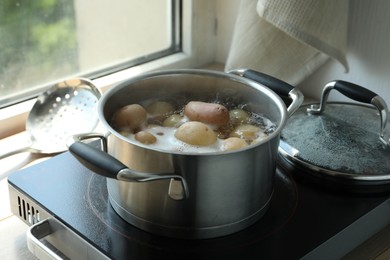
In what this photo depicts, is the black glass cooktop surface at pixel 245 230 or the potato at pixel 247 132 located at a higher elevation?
the potato at pixel 247 132

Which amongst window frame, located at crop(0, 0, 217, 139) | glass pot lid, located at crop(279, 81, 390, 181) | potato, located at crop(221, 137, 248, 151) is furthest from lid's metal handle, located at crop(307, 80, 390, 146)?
window frame, located at crop(0, 0, 217, 139)

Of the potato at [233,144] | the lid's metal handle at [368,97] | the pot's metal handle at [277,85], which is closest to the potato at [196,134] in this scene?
the potato at [233,144]

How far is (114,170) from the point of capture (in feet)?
1.74

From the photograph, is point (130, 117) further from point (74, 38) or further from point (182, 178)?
point (74, 38)

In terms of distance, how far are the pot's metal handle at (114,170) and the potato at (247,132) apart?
0.12 meters

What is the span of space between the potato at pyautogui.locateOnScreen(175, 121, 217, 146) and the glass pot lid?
0.15m

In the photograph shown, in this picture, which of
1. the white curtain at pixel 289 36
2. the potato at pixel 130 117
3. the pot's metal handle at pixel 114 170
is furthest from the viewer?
the white curtain at pixel 289 36

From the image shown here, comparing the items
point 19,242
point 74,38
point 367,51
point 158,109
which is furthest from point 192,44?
point 19,242

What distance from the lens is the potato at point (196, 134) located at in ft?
1.98

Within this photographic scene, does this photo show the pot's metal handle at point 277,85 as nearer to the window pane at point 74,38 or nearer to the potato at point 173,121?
the potato at point 173,121

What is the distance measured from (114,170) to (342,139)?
0.34 m

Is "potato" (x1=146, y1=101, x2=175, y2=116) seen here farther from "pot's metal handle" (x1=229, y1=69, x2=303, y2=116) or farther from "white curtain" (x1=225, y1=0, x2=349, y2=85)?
"white curtain" (x1=225, y1=0, x2=349, y2=85)

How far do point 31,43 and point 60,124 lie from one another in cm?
16

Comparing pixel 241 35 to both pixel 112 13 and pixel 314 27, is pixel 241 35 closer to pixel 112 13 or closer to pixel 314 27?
pixel 314 27
